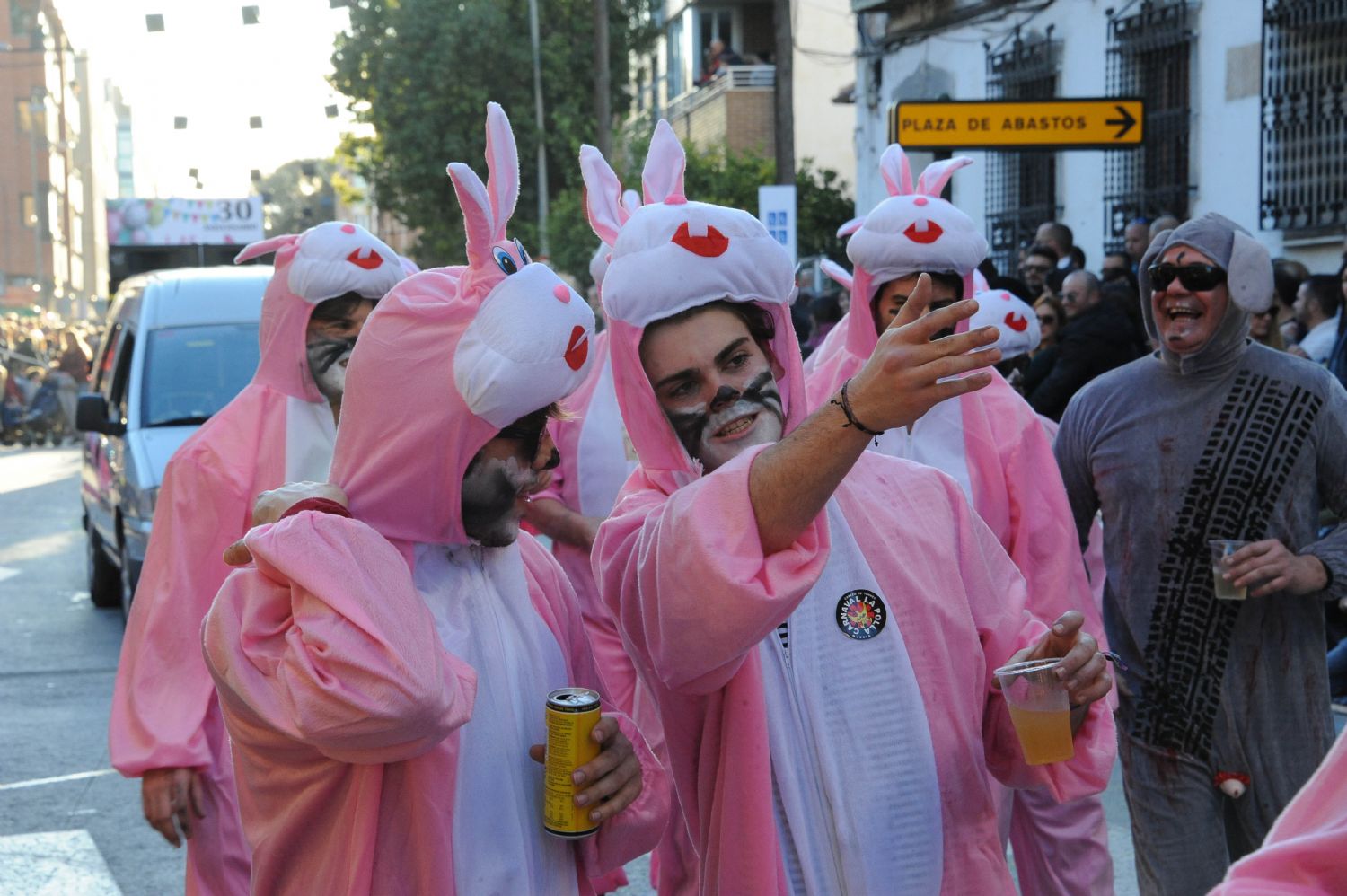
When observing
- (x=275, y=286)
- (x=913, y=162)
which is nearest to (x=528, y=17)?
(x=913, y=162)

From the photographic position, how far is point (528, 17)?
36969 mm

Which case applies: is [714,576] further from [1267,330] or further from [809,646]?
[1267,330]

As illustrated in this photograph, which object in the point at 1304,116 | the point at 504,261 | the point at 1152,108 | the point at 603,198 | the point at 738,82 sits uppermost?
the point at 738,82

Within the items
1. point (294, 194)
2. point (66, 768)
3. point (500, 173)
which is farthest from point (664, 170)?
point (294, 194)

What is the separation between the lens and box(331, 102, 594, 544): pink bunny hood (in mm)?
2768

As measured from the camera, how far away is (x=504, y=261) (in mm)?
2932

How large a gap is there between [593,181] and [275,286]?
1473 millimetres

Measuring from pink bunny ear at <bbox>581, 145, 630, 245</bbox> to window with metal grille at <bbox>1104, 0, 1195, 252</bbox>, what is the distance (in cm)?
1268

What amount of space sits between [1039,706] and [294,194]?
373 ft

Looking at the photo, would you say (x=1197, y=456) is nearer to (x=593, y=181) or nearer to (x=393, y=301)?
(x=593, y=181)

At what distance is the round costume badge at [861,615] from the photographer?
2797mm

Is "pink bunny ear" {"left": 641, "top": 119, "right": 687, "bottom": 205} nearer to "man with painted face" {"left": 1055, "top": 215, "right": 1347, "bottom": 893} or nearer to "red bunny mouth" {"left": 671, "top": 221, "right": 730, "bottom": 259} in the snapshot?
"red bunny mouth" {"left": 671, "top": 221, "right": 730, "bottom": 259}

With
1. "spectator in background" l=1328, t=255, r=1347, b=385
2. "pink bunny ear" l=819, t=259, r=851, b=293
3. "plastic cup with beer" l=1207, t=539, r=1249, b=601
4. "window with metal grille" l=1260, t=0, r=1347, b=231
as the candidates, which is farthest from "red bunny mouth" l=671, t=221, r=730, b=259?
"window with metal grille" l=1260, t=0, r=1347, b=231

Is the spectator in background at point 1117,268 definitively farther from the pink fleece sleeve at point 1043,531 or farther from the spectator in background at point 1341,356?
the pink fleece sleeve at point 1043,531
